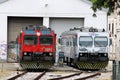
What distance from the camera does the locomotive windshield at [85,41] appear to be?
117ft

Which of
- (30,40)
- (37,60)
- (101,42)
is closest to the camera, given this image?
(37,60)

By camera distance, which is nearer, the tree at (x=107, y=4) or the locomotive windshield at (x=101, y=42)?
the tree at (x=107, y=4)

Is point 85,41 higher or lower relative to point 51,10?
lower

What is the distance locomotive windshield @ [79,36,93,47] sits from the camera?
35.6 meters

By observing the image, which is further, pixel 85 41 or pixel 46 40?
pixel 85 41

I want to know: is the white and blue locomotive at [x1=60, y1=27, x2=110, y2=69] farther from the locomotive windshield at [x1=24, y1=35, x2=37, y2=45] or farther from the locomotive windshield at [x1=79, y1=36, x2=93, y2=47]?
the locomotive windshield at [x1=24, y1=35, x2=37, y2=45]

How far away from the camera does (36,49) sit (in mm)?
34344

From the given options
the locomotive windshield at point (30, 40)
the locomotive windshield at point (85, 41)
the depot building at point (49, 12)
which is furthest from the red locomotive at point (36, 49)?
the depot building at point (49, 12)

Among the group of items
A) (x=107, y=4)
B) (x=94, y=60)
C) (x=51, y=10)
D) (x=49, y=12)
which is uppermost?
(x=51, y=10)

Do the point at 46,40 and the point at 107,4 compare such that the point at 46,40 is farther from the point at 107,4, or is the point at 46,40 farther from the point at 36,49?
the point at 107,4

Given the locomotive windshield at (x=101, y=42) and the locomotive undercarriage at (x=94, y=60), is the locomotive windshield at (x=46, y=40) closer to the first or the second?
the locomotive undercarriage at (x=94, y=60)

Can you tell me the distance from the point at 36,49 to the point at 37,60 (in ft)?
2.66

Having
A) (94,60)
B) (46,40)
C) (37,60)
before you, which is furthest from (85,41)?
(37,60)

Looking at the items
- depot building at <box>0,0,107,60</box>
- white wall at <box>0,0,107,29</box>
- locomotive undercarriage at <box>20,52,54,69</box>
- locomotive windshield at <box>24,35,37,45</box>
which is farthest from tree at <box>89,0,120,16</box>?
white wall at <box>0,0,107,29</box>
